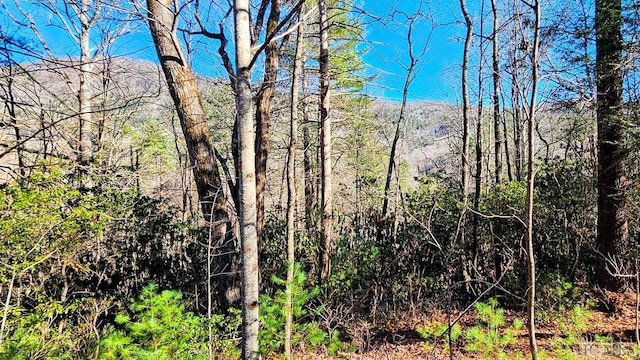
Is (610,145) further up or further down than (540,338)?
further up

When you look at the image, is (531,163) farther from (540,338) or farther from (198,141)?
(540,338)

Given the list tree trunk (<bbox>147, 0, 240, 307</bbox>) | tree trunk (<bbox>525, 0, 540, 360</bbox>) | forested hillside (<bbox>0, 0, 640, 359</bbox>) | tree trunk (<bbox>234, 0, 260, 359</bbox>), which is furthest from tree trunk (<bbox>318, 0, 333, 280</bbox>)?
tree trunk (<bbox>525, 0, 540, 360</bbox>)

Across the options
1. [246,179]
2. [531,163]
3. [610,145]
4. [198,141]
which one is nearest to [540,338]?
[610,145]

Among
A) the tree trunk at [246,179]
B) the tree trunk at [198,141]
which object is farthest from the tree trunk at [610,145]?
the tree trunk at [198,141]

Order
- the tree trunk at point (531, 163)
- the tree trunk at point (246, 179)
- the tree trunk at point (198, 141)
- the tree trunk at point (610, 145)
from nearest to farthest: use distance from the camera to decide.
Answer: the tree trunk at point (531, 163)
the tree trunk at point (246, 179)
the tree trunk at point (198, 141)
the tree trunk at point (610, 145)

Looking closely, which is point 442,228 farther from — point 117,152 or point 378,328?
point 117,152

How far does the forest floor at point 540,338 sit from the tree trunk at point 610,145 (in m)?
0.56

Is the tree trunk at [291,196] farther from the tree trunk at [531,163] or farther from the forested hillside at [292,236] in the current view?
the tree trunk at [531,163]

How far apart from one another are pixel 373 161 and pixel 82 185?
15.6 metres

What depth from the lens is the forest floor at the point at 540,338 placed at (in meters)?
4.12

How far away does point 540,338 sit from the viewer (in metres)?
4.59

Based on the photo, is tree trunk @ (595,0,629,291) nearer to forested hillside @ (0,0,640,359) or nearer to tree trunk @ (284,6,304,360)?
forested hillside @ (0,0,640,359)

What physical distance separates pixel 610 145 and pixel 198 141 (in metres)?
5.65

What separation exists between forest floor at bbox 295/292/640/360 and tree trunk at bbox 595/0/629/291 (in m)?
0.56
